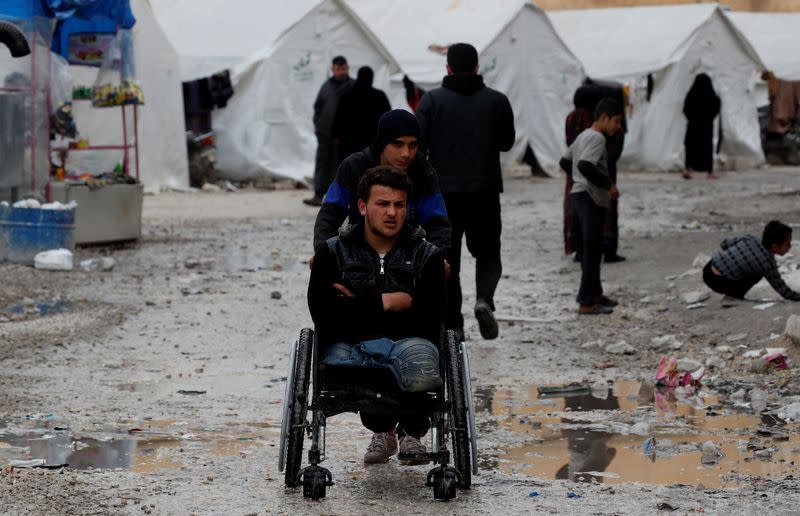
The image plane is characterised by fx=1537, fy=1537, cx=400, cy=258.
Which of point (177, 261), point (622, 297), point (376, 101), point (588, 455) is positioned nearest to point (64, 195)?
point (177, 261)

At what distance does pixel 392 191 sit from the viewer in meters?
5.46

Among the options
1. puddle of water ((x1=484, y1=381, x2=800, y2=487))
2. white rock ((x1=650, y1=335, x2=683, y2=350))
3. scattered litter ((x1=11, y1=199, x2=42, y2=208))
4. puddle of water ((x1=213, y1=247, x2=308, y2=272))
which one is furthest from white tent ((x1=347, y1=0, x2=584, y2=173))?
puddle of water ((x1=484, y1=381, x2=800, y2=487))

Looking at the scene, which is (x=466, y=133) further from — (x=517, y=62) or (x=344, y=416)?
(x=517, y=62)

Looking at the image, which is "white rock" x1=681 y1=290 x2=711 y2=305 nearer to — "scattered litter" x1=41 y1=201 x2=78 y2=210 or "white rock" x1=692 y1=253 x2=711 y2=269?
"white rock" x1=692 y1=253 x2=711 y2=269

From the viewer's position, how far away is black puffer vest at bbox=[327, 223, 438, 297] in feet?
17.6

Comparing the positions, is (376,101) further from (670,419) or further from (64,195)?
(670,419)

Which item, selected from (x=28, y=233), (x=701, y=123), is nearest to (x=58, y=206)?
(x=28, y=233)

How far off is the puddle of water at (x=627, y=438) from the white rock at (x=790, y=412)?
0.42 feet

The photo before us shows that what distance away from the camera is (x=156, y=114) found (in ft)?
78.3

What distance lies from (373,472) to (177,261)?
8.15 m

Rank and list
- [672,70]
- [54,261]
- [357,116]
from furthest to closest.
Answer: [672,70]
[357,116]
[54,261]

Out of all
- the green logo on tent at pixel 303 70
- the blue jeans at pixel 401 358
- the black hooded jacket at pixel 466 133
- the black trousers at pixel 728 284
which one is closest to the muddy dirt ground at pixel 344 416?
the black trousers at pixel 728 284

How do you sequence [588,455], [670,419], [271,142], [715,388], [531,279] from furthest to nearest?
[271,142]
[531,279]
[715,388]
[670,419]
[588,455]

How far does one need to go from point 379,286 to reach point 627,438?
62.3 inches
